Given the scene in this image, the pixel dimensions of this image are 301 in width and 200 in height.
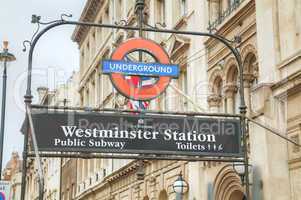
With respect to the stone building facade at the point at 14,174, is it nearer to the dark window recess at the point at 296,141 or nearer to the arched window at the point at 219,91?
the arched window at the point at 219,91

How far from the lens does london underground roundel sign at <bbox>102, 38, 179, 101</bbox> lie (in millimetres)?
13859

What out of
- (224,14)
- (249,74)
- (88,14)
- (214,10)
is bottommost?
(249,74)

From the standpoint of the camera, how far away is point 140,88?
14.2 metres

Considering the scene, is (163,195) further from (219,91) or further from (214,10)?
(214,10)

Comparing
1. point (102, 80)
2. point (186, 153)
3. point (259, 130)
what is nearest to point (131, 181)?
point (102, 80)

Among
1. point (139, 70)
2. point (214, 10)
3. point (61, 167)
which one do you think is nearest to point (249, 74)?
point (214, 10)

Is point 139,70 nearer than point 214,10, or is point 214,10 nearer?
point 139,70

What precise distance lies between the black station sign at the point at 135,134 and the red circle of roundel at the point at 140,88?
1.75 ft

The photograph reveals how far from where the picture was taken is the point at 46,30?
14.0 metres

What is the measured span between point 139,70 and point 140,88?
425mm

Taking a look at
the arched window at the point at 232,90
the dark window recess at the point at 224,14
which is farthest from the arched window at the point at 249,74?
the dark window recess at the point at 224,14

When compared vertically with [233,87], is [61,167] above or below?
above

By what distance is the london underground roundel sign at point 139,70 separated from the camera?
1386cm

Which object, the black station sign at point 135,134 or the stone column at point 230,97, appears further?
the stone column at point 230,97
